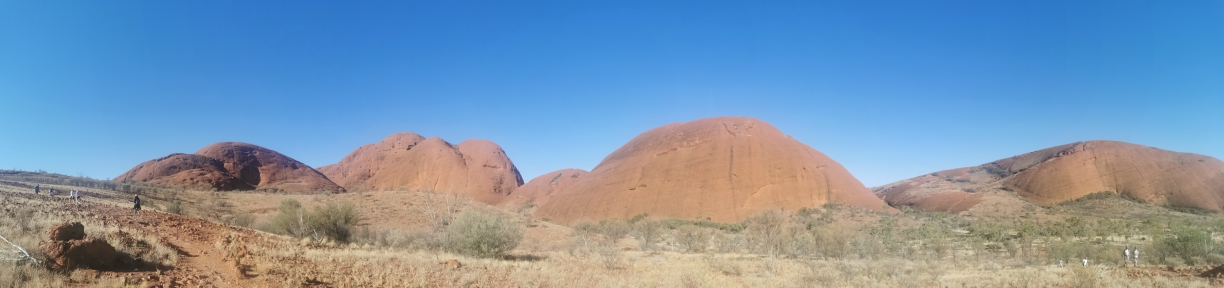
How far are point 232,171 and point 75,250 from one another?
67.3 metres

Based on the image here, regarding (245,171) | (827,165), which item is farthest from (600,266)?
(245,171)

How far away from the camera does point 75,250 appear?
6.87 meters

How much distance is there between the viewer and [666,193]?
5334 centimetres

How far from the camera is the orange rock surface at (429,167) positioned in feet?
252

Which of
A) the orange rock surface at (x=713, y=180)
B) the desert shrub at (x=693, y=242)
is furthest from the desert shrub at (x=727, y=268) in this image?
the orange rock surface at (x=713, y=180)

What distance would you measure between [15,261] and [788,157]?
57810 mm

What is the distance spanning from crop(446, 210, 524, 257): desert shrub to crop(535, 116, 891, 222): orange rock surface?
33270 millimetres

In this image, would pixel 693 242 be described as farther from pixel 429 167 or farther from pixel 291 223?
pixel 429 167

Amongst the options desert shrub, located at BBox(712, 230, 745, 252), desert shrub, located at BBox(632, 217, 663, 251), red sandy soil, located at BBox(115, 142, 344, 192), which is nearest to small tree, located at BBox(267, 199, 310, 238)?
desert shrub, located at BBox(632, 217, 663, 251)

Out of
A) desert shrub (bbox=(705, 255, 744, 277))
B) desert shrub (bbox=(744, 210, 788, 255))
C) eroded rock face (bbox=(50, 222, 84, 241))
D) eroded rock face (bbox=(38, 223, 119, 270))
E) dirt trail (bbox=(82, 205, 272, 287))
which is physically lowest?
desert shrub (bbox=(705, 255, 744, 277))

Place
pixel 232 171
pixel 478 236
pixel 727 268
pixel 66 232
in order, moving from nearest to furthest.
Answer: pixel 66 232 → pixel 478 236 → pixel 727 268 → pixel 232 171

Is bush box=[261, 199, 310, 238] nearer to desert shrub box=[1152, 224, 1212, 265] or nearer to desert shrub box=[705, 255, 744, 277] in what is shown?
desert shrub box=[705, 255, 744, 277]

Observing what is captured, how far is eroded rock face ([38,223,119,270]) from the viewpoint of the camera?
6.69 metres

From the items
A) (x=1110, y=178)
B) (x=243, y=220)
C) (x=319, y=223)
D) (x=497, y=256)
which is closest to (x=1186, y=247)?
(x=497, y=256)
